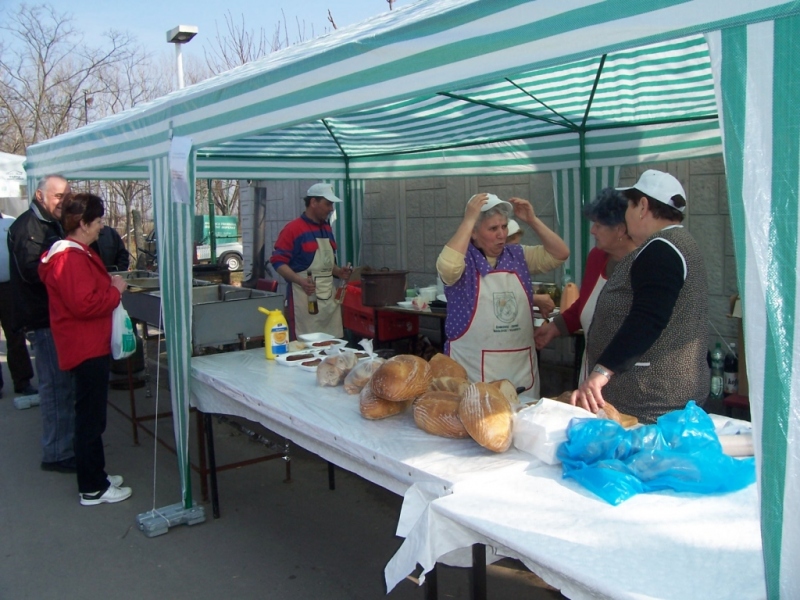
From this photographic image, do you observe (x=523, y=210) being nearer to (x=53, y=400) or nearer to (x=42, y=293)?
(x=42, y=293)

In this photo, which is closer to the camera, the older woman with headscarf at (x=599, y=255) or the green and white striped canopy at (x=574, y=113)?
the green and white striped canopy at (x=574, y=113)

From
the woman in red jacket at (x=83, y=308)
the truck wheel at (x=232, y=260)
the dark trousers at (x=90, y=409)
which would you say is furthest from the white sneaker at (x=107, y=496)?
the truck wheel at (x=232, y=260)

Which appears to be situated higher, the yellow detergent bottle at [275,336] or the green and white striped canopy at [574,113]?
the green and white striped canopy at [574,113]

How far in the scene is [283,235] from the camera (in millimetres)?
5699

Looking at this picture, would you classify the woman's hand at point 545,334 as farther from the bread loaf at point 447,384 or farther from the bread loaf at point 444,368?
the bread loaf at point 447,384

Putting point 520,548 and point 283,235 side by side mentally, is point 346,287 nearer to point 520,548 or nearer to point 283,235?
point 283,235

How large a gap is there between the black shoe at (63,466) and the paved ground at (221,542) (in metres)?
0.04

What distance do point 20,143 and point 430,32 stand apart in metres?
18.5

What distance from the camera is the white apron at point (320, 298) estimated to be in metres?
5.79

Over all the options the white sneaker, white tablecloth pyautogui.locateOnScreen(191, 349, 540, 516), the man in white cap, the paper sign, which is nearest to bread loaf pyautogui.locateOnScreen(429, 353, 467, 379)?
white tablecloth pyautogui.locateOnScreen(191, 349, 540, 516)

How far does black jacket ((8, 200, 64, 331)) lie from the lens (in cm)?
396

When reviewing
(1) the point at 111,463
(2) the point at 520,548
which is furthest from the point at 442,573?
(1) the point at 111,463

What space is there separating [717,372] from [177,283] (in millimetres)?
3410

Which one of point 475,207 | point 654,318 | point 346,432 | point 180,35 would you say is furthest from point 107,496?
point 180,35
